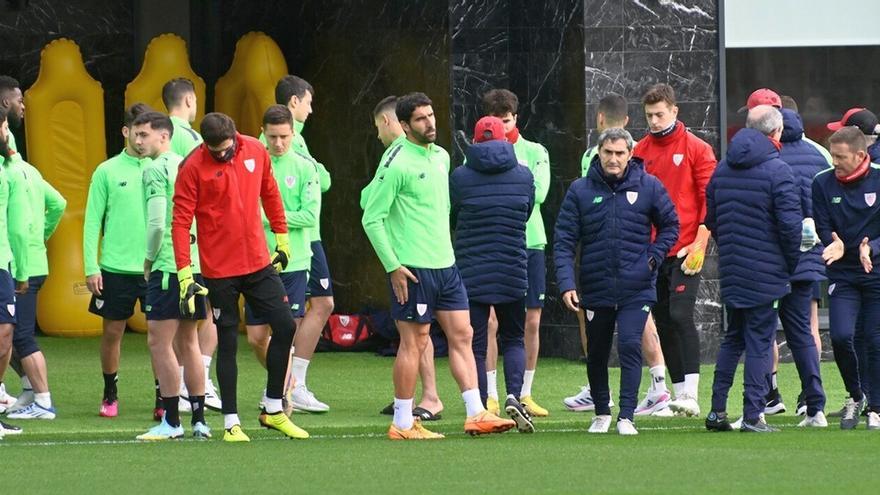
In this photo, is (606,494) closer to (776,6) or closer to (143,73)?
(776,6)

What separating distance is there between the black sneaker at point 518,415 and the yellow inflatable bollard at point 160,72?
783 centimetres

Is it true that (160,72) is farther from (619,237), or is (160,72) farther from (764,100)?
(619,237)

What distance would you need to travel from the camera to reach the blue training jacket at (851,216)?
11.4 m

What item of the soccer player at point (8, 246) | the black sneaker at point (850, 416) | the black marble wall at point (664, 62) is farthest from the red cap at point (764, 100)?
the soccer player at point (8, 246)

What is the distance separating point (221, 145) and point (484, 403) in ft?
8.32

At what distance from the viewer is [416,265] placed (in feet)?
36.2

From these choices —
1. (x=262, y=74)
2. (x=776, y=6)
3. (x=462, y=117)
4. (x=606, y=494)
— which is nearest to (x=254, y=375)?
(x=462, y=117)

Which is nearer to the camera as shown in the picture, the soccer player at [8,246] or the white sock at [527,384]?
the soccer player at [8,246]

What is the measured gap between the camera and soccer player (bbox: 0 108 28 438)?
11.5 m

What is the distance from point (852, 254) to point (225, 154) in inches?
145

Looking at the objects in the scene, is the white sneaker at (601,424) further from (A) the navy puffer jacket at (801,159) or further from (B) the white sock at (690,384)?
(A) the navy puffer jacket at (801,159)

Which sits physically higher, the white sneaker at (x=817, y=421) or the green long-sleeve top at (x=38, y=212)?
the green long-sleeve top at (x=38, y=212)

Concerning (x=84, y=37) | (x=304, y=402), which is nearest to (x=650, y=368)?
(x=304, y=402)

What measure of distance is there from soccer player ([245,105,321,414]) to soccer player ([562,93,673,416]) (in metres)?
1.81
